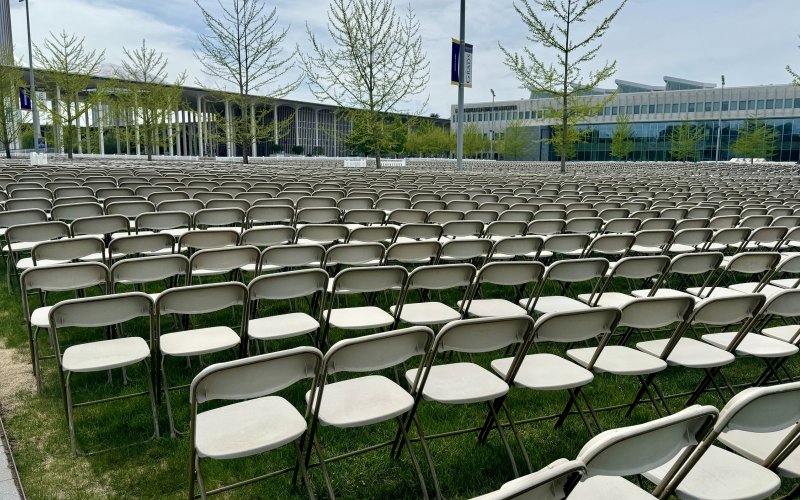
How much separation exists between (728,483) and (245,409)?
215cm

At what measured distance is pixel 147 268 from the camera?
4.18m

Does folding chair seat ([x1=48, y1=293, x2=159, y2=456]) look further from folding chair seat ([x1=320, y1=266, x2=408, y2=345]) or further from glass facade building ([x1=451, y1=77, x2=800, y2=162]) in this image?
glass facade building ([x1=451, y1=77, x2=800, y2=162])

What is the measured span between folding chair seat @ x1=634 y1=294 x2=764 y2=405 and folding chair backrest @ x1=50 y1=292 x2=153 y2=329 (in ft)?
10.6

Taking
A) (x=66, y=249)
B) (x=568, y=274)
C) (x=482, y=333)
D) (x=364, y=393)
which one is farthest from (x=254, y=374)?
(x=66, y=249)

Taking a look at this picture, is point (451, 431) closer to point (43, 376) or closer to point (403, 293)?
point (403, 293)

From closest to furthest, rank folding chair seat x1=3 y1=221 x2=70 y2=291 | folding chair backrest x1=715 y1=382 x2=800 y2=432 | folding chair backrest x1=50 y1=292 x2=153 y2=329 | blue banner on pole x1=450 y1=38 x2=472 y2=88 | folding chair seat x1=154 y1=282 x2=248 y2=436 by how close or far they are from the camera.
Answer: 1. folding chair backrest x1=715 y1=382 x2=800 y2=432
2. folding chair backrest x1=50 y1=292 x2=153 y2=329
3. folding chair seat x1=154 y1=282 x2=248 y2=436
4. folding chair seat x1=3 y1=221 x2=70 y2=291
5. blue banner on pole x1=450 y1=38 x2=472 y2=88

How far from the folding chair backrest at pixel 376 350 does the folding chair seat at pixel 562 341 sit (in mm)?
617

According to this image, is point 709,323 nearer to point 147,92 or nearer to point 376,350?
point 376,350

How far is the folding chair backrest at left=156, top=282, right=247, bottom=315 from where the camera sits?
3.36 m

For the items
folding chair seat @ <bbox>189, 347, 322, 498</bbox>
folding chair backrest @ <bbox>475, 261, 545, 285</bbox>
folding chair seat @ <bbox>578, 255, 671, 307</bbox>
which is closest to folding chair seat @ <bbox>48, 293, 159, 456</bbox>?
folding chair seat @ <bbox>189, 347, 322, 498</bbox>

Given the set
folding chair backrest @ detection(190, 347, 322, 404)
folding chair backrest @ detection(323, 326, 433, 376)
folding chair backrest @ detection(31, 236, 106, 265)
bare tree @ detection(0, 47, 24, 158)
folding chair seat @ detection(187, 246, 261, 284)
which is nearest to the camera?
folding chair backrest @ detection(190, 347, 322, 404)

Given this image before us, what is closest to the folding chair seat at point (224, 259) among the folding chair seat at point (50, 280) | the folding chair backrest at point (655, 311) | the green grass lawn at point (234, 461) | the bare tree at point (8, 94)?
the folding chair seat at point (50, 280)

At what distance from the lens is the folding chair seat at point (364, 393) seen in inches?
102

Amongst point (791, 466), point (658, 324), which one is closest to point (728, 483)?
point (791, 466)
